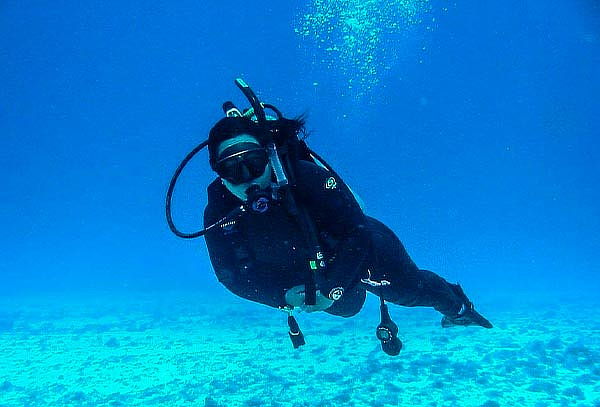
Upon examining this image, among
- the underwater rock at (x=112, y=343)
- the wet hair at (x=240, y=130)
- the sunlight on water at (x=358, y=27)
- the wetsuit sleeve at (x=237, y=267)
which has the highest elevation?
the sunlight on water at (x=358, y=27)

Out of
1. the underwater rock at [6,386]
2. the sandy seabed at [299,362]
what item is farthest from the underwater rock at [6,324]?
the underwater rock at [6,386]

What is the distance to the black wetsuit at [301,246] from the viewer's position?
3.40 meters

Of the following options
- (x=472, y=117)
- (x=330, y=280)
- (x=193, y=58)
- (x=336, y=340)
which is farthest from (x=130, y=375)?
(x=472, y=117)

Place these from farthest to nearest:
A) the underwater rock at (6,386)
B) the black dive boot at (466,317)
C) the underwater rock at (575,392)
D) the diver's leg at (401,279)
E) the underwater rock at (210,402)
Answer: the underwater rock at (6,386) → the underwater rock at (575,392) → the underwater rock at (210,402) → the black dive boot at (466,317) → the diver's leg at (401,279)

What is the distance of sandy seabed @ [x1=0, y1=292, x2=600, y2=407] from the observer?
27.7 feet

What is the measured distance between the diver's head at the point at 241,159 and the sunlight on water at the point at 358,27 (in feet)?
124

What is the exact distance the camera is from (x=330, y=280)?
329 cm

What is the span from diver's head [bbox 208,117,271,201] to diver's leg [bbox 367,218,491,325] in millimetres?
1486

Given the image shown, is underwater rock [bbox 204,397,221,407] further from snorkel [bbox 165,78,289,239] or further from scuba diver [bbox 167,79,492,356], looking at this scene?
snorkel [bbox 165,78,289,239]

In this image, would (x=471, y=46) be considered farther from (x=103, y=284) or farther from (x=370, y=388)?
(x=370, y=388)

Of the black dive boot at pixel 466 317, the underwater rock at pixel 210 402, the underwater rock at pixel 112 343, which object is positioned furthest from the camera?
the underwater rock at pixel 112 343

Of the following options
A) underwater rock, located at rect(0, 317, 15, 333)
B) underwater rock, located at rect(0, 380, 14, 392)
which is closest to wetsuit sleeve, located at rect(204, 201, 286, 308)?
underwater rock, located at rect(0, 380, 14, 392)

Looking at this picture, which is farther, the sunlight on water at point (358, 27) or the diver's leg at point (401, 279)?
the sunlight on water at point (358, 27)

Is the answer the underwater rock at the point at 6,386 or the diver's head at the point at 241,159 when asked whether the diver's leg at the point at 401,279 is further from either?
the underwater rock at the point at 6,386
